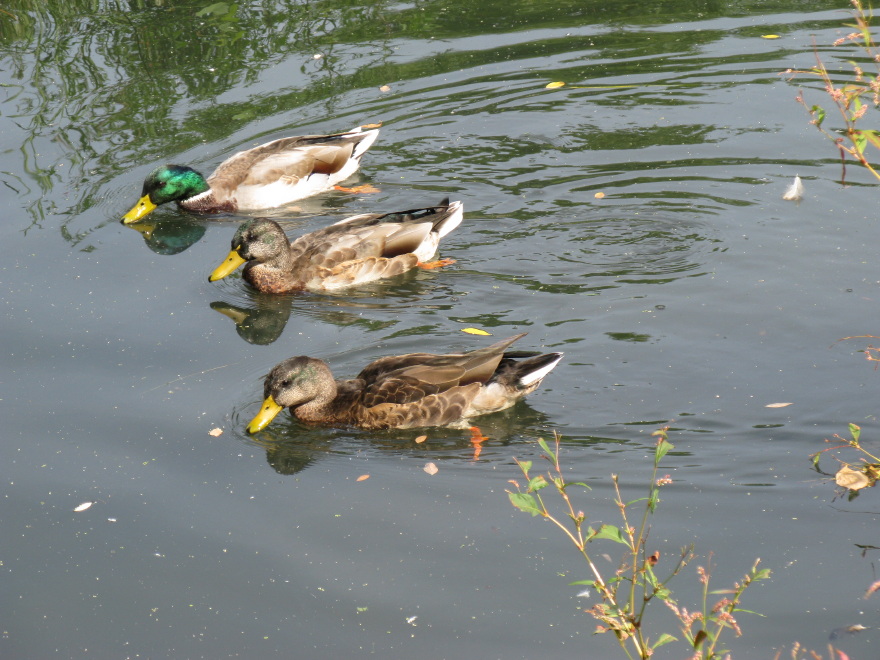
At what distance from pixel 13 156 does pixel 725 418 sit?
755 cm

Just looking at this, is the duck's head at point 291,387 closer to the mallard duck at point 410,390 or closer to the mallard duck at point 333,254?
the mallard duck at point 410,390

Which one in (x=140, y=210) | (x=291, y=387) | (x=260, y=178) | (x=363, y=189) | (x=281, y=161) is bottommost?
(x=291, y=387)

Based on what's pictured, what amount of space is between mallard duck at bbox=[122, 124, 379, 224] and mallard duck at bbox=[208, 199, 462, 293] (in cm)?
125

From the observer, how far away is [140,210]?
9.73 metres

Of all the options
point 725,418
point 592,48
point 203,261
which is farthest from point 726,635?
point 592,48

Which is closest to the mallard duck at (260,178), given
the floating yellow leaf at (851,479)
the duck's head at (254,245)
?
the duck's head at (254,245)

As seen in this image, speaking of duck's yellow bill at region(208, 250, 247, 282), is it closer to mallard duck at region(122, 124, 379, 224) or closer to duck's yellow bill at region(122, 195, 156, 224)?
mallard duck at region(122, 124, 379, 224)

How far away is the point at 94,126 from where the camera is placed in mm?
11000

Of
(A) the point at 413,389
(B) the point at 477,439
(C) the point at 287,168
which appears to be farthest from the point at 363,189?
(B) the point at 477,439

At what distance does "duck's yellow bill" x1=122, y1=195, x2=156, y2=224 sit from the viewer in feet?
31.7

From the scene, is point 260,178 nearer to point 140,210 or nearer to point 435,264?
point 140,210

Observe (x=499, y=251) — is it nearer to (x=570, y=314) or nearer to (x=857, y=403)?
(x=570, y=314)

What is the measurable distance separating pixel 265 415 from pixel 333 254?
2.35 meters

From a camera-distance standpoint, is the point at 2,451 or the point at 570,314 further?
Result: the point at 570,314
